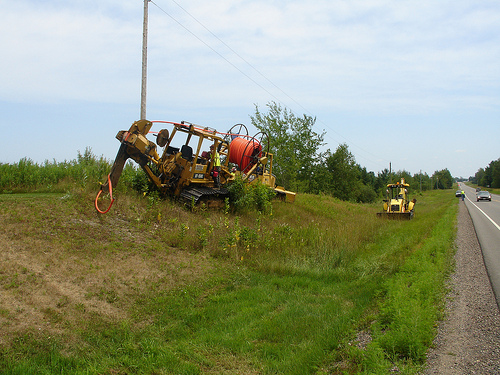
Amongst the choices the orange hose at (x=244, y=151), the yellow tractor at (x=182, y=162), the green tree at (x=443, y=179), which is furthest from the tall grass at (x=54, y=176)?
the green tree at (x=443, y=179)

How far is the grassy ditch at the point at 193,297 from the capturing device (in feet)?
15.7

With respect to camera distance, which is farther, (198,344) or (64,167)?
(64,167)

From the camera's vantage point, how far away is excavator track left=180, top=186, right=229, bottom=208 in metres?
12.6

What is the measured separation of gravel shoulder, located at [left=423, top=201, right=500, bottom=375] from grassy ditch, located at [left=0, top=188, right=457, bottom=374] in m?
0.19

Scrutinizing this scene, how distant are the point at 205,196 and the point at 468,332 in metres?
9.30

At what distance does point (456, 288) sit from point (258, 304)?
3667 mm

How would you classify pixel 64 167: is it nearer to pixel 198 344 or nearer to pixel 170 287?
pixel 170 287

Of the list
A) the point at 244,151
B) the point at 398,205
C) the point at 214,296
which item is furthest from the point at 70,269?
the point at 398,205

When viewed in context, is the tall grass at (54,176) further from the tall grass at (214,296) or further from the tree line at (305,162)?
the tree line at (305,162)

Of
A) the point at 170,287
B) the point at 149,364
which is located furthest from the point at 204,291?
the point at 149,364

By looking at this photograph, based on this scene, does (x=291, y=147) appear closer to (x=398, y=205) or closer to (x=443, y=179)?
(x=398, y=205)

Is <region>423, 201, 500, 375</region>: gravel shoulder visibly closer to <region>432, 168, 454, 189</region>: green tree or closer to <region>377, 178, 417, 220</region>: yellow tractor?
<region>377, 178, 417, 220</region>: yellow tractor

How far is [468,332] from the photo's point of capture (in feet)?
16.9

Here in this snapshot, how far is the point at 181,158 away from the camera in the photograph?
1312 centimetres
